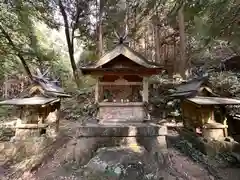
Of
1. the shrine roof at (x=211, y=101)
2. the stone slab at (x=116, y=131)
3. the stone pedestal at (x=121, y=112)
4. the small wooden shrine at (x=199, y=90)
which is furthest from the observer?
the small wooden shrine at (x=199, y=90)

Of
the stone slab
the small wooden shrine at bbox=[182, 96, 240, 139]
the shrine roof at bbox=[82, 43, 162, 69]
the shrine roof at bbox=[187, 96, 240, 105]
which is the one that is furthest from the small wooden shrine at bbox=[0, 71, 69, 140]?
the small wooden shrine at bbox=[182, 96, 240, 139]

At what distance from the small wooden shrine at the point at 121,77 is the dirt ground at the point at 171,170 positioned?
168 cm

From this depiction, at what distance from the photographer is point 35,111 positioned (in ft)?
25.1

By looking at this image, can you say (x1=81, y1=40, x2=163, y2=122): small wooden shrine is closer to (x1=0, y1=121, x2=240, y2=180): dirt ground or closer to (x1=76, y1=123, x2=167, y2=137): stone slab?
(x1=76, y1=123, x2=167, y2=137): stone slab

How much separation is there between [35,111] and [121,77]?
374 centimetres

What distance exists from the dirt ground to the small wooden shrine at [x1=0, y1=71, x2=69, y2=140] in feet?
4.79

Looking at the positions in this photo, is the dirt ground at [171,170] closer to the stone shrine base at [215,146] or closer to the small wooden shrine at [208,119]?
the stone shrine base at [215,146]

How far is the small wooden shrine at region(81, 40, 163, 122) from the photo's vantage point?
6.26 meters

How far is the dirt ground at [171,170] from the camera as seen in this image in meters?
5.21

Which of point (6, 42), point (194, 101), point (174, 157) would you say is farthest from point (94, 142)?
point (6, 42)

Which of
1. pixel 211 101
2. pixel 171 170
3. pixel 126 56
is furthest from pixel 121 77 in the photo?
pixel 211 101

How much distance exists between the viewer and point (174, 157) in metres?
6.25

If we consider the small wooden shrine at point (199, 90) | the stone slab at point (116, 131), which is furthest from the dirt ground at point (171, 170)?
the small wooden shrine at point (199, 90)

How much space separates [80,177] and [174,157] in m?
3.02
